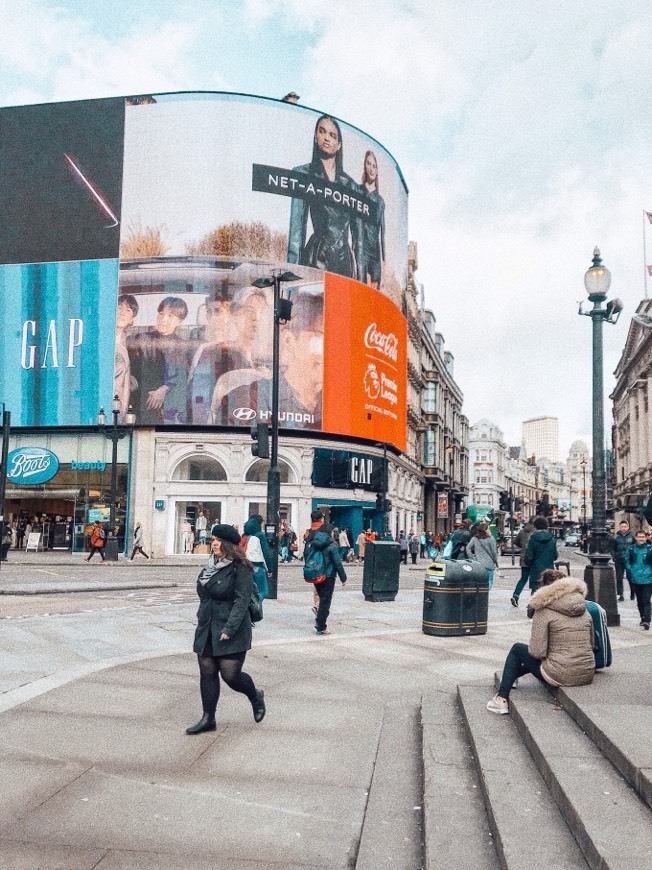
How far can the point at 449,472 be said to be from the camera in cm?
7725

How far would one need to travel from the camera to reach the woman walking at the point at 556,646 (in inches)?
245

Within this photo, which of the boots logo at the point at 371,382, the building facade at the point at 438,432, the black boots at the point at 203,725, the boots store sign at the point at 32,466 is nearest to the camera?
the black boots at the point at 203,725

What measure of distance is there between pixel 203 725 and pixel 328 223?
126 ft

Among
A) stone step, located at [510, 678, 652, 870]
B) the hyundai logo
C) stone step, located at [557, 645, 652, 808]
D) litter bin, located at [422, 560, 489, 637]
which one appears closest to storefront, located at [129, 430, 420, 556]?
the hyundai logo

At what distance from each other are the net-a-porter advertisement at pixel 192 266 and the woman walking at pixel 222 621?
1331 inches

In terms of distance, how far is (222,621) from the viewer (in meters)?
5.85

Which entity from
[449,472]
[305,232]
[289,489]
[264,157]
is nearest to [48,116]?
[264,157]

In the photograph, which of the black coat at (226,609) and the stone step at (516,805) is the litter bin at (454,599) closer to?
the stone step at (516,805)

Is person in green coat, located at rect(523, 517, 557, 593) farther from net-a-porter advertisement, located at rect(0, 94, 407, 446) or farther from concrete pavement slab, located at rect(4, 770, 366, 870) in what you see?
net-a-porter advertisement, located at rect(0, 94, 407, 446)

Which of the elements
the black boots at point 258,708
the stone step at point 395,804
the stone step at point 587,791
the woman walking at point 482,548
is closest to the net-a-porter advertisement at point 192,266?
the woman walking at point 482,548

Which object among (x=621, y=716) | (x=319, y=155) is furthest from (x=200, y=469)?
(x=621, y=716)

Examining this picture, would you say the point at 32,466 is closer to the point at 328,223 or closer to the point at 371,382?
the point at 371,382

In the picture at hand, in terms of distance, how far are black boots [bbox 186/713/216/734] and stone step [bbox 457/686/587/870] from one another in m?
1.94

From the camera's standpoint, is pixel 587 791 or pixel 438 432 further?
pixel 438 432
